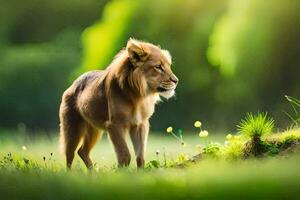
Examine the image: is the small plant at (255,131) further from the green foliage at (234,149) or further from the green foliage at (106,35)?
the green foliage at (106,35)

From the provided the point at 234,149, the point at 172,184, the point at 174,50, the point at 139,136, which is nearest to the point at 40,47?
the point at 174,50

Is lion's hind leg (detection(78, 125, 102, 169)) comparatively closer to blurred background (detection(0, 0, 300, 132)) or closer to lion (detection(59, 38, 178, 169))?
lion (detection(59, 38, 178, 169))

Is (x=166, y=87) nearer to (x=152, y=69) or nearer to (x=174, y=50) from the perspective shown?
(x=152, y=69)

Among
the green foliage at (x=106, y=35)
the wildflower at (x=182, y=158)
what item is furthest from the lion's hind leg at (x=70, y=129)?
the green foliage at (x=106, y=35)

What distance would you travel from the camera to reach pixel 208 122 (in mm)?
5812

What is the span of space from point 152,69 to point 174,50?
2682mm

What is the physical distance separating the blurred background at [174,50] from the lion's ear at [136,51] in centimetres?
172

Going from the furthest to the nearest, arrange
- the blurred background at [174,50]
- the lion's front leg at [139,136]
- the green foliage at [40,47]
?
the green foliage at [40,47] < the blurred background at [174,50] < the lion's front leg at [139,136]

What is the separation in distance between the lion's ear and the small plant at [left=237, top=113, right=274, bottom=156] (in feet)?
1.91

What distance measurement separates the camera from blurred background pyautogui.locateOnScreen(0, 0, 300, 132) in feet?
20.2

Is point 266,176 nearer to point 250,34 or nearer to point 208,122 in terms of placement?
point 208,122

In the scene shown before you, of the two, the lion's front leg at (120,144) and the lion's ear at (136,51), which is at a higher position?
the lion's ear at (136,51)

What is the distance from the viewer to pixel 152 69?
4.02 m

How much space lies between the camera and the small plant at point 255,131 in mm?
4059
